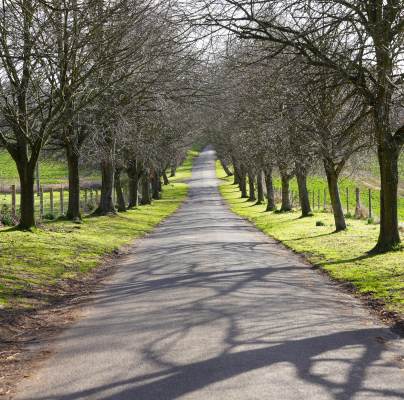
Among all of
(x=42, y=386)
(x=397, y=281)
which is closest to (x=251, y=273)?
(x=397, y=281)

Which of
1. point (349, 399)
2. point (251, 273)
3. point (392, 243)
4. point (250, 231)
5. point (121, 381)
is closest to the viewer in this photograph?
point (349, 399)

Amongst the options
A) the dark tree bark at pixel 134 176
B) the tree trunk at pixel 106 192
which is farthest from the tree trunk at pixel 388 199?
the dark tree bark at pixel 134 176

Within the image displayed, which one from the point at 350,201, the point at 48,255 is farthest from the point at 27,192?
the point at 350,201

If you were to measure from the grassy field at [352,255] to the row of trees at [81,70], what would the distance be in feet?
18.6

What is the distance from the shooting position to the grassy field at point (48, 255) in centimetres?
1172

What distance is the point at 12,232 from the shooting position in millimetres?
20562

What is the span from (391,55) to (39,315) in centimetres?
790

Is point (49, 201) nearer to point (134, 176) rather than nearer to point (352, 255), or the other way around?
point (134, 176)

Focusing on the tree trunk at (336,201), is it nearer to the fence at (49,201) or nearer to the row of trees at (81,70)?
the row of trees at (81,70)

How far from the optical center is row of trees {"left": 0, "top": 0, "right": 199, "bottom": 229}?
13.6 metres

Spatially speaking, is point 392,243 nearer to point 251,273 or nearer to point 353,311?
point 251,273

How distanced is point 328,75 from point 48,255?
834 cm

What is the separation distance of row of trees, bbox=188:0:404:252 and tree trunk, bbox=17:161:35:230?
7.43 m

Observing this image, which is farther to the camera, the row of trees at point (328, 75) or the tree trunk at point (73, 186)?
the tree trunk at point (73, 186)
